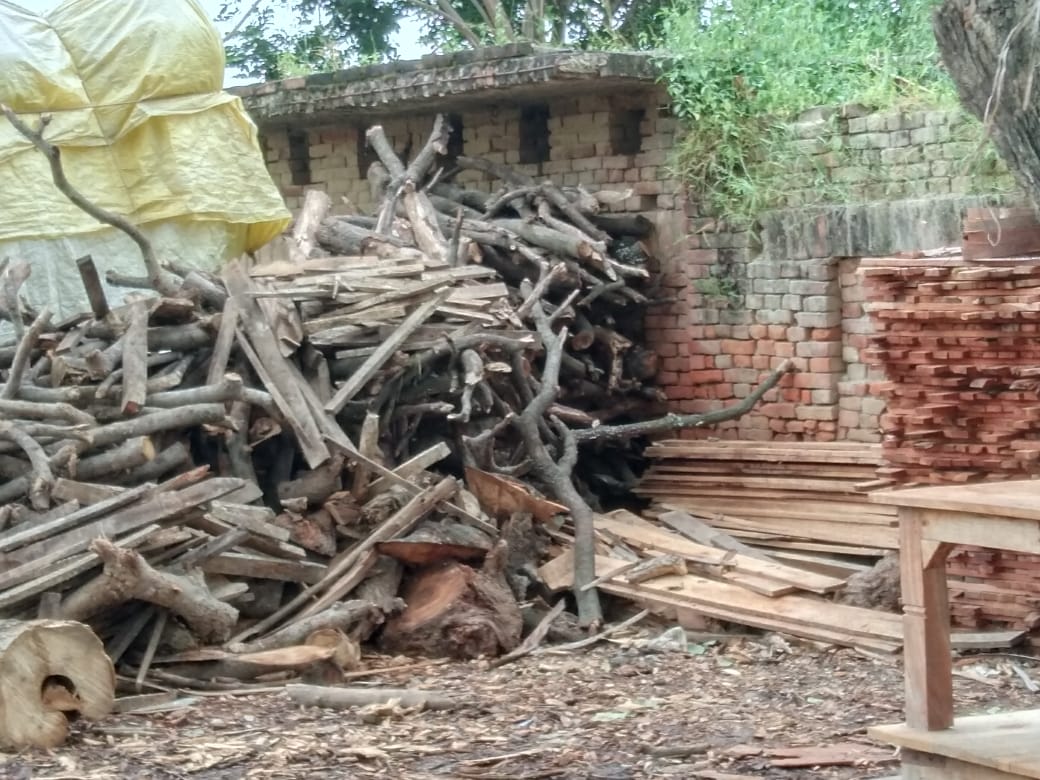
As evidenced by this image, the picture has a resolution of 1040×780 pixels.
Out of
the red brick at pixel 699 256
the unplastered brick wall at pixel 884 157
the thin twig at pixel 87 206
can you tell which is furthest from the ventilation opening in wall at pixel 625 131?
the thin twig at pixel 87 206

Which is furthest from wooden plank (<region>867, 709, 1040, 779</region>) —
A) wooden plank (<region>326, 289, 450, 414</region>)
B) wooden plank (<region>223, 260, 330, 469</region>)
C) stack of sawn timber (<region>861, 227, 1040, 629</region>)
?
wooden plank (<region>326, 289, 450, 414</region>)

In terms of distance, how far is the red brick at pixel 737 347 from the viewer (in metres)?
11.0

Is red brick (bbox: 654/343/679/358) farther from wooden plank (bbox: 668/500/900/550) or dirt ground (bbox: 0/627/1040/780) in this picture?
dirt ground (bbox: 0/627/1040/780)

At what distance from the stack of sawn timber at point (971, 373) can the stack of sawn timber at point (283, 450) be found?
2246 mm

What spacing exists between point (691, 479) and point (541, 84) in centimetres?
300

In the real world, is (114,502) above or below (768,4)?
below

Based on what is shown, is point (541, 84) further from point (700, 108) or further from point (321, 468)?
point (321, 468)

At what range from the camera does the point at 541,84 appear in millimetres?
10945

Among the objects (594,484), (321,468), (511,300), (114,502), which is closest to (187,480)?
(114,502)

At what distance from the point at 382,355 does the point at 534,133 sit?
3.88 meters

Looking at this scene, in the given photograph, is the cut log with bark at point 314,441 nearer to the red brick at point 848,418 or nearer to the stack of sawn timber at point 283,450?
the stack of sawn timber at point 283,450

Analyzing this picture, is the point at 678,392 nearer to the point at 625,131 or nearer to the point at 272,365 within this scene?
the point at 625,131

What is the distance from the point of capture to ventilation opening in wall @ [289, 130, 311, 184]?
13.9 meters

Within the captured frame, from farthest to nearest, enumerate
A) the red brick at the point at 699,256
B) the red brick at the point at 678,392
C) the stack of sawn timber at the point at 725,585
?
the red brick at the point at 678,392, the red brick at the point at 699,256, the stack of sawn timber at the point at 725,585
